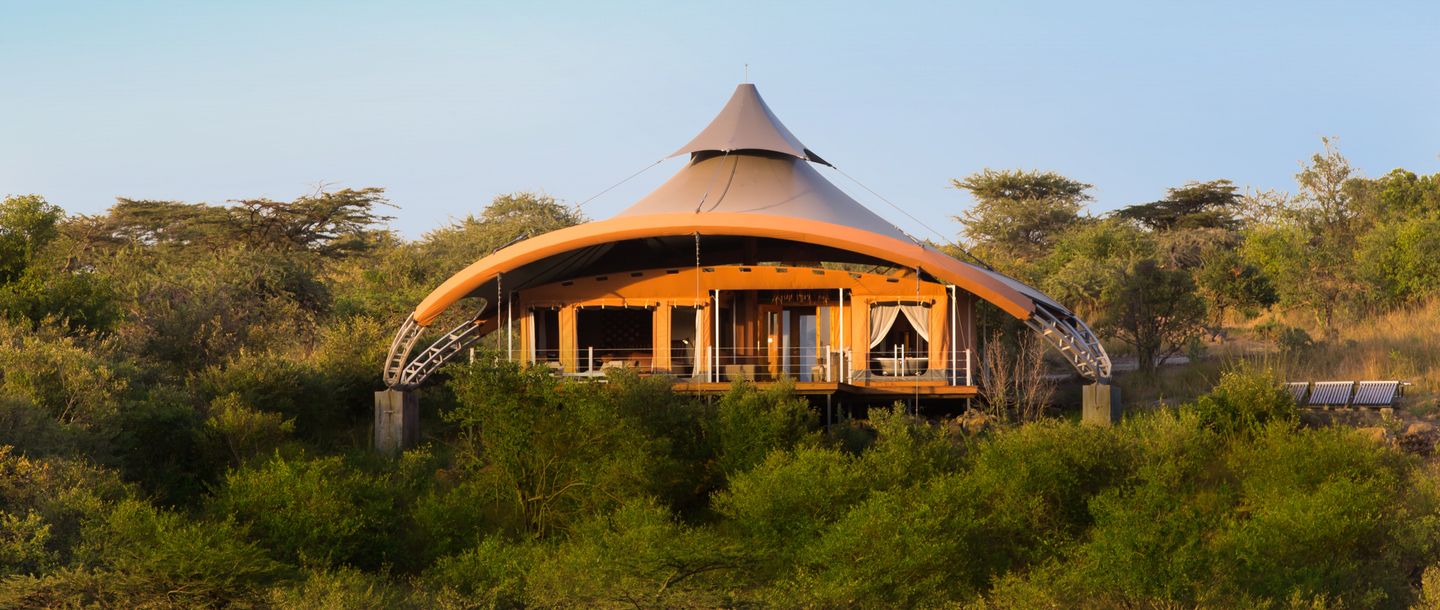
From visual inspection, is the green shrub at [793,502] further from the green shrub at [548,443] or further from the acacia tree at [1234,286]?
the acacia tree at [1234,286]

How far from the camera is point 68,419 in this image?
16594mm

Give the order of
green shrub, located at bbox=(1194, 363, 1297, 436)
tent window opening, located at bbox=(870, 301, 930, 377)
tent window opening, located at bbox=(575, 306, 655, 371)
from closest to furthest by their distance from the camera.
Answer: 1. green shrub, located at bbox=(1194, 363, 1297, 436)
2. tent window opening, located at bbox=(870, 301, 930, 377)
3. tent window opening, located at bbox=(575, 306, 655, 371)

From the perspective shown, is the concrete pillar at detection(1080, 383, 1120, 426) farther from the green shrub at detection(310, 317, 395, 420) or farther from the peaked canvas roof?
the green shrub at detection(310, 317, 395, 420)

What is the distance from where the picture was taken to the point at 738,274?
2084cm

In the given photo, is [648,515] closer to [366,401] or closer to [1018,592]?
[1018,592]

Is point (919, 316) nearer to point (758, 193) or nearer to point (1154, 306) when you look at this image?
point (758, 193)

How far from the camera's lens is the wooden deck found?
1831 centimetres

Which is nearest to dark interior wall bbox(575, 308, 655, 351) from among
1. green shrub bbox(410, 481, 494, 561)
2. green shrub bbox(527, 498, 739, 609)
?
green shrub bbox(410, 481, 494, 561)

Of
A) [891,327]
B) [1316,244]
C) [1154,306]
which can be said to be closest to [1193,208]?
[1316,244]

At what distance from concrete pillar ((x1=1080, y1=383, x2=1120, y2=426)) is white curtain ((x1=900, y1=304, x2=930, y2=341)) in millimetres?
3063

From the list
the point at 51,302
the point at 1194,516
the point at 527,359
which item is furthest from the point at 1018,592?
the point at 51,302

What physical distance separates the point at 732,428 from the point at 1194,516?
623 cm

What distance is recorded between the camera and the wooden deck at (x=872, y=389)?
1831cm

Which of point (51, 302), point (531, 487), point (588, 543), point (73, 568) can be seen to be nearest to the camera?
point (73, 568)
